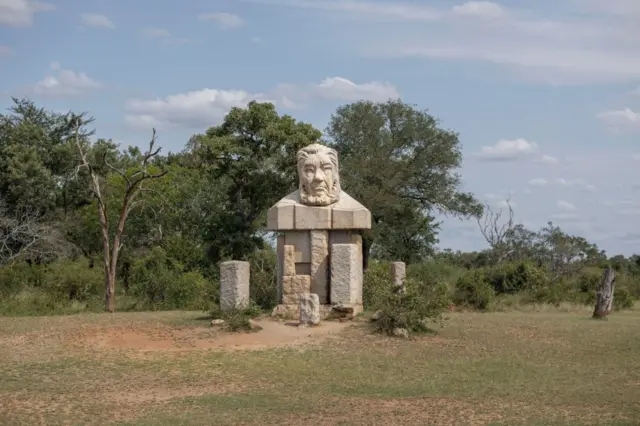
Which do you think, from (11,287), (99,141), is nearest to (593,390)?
(11,287)

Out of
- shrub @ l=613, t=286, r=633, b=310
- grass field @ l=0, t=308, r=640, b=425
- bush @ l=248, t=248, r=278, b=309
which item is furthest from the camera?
shrub @ l=613, t=286, r=633, b=310

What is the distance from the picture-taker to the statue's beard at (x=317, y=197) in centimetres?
1797

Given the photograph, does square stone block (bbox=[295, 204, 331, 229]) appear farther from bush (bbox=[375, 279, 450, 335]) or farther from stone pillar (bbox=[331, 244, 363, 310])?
bush (bbox=[375, 279, 450, 335])

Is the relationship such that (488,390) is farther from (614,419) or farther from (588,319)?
(588,319)

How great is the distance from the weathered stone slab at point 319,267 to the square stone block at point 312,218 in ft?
0.57

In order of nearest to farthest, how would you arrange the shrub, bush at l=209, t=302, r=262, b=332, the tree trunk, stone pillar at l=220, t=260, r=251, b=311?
bush at l=209, t=302, r=262, b=332
stone pillar at l=220, t=260, r=251, b=311
the tree trunk
the shrub

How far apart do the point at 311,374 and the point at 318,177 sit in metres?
5.82

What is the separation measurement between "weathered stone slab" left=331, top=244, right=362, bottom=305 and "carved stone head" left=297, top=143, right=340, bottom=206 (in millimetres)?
1168

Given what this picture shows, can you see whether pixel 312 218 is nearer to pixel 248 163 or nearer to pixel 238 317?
pixel 238 317

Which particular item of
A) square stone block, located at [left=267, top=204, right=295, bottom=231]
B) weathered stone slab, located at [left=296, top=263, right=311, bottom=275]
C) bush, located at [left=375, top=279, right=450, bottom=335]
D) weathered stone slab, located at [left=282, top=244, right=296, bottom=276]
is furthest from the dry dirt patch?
square stone block, located at [left=267, top=204, right=295, bottom=231]

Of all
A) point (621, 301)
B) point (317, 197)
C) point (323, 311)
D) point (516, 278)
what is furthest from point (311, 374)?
point (516, 278)

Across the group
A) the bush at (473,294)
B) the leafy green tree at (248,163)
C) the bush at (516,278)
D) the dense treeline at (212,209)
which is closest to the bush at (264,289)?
the dense treeline at (212,209)

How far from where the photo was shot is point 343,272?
56.9 ft

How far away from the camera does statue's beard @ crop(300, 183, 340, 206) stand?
1797 centimetres
